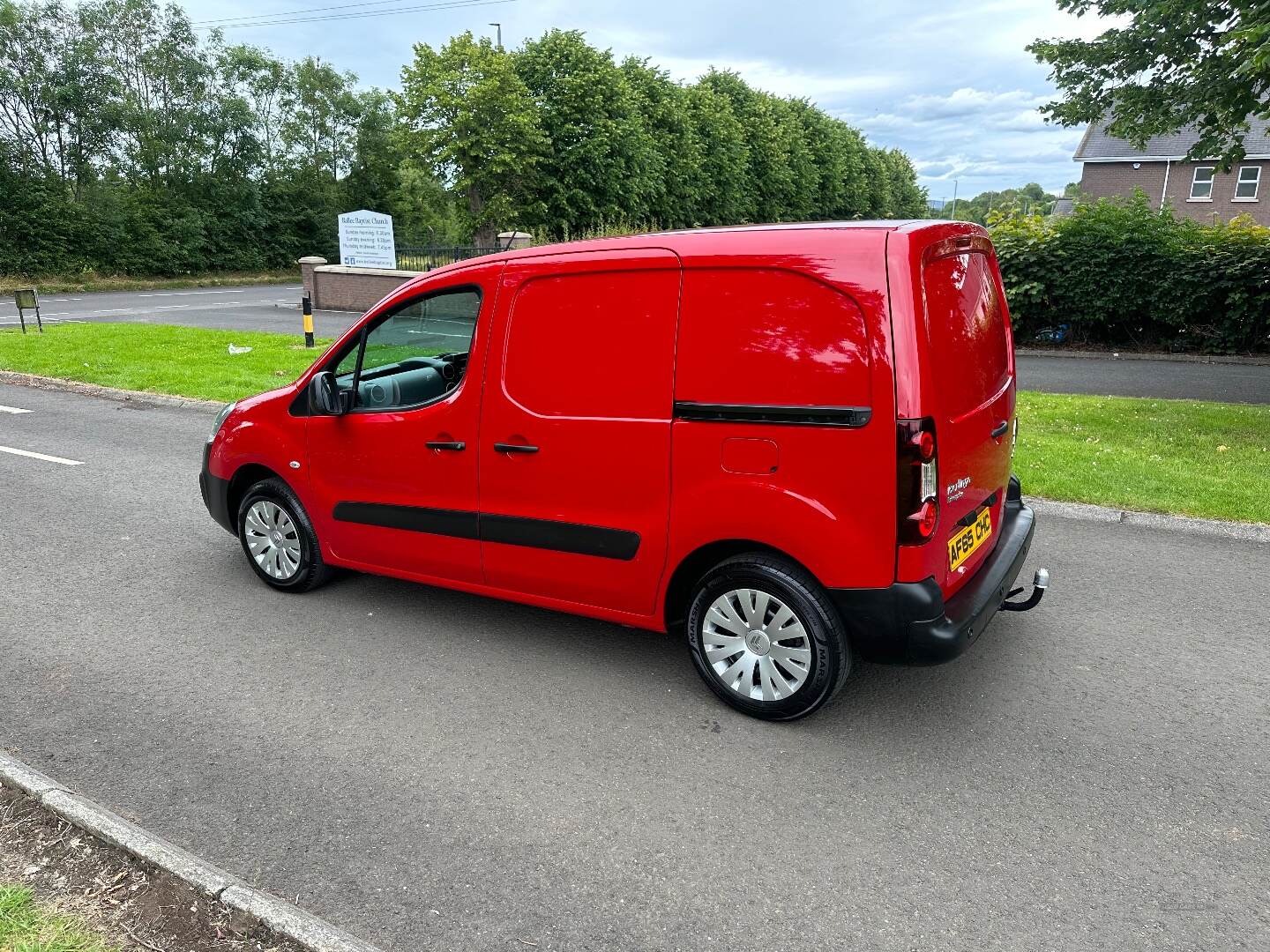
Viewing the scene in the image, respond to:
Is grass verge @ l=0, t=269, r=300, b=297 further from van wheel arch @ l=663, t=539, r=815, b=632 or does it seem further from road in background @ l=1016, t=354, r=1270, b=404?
van wheel arch @ l=663, t=539, r=815, b=632

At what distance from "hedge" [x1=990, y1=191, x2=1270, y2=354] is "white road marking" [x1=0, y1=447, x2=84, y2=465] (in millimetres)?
14566

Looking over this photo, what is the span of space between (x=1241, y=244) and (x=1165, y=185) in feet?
110

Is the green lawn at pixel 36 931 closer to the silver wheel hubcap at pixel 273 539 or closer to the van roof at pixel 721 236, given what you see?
the silver wheel hubcap at pixel 273 539

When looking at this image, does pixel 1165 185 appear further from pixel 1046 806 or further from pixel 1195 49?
pixel 1046 806

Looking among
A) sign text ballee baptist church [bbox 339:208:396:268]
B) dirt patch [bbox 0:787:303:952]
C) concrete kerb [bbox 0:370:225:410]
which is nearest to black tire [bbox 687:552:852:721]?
dirt patch [bbox 0:787:303:952]

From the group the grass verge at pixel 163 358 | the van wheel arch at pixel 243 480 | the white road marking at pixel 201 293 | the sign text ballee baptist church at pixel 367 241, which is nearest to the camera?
the van wheel arch at pixel 243 480

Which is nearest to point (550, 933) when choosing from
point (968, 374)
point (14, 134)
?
point (968, 374)

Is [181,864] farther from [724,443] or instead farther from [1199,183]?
[1199,183]

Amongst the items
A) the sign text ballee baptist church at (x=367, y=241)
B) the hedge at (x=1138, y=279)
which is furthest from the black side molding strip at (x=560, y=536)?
the sign text ballee baptist church at (x=367, y=241)

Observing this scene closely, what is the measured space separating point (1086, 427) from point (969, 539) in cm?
622

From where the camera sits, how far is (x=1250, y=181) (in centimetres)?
4094

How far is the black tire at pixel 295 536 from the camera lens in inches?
200

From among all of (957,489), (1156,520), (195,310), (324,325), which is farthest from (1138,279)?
(195,310)

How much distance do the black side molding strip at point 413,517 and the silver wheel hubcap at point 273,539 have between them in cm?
48
